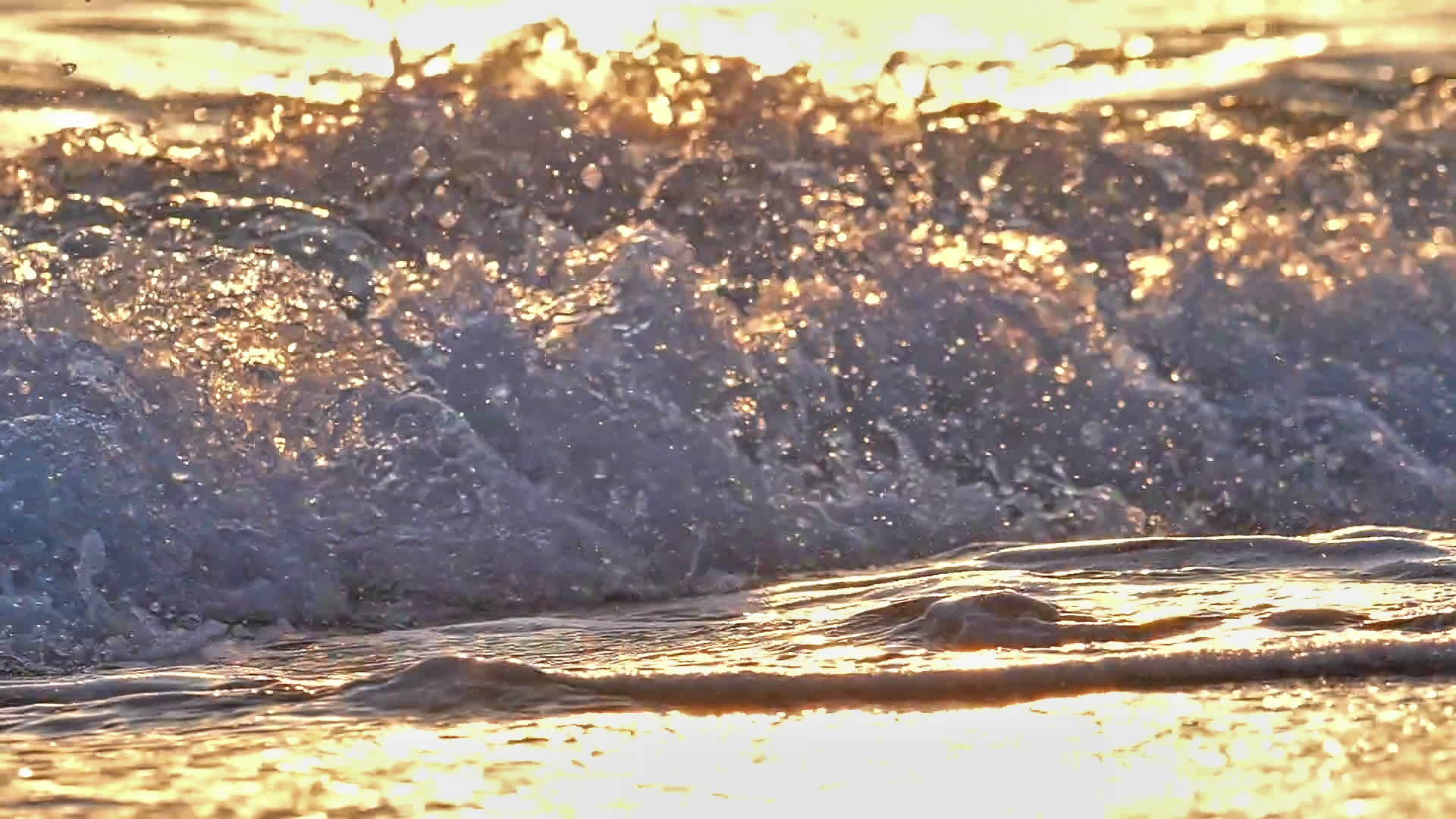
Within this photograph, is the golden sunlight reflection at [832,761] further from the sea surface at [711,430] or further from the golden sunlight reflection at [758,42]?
the golden sunlight reflection at [758,42]

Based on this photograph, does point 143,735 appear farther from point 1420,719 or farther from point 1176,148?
point 1176,148

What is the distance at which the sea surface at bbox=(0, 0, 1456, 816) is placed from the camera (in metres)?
2.27

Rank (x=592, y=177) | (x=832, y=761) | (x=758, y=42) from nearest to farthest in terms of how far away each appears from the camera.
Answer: (x=832, y=761)
(x=592, y=177)
(x=758, y=42)

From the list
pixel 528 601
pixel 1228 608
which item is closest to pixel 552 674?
pixel 528 601

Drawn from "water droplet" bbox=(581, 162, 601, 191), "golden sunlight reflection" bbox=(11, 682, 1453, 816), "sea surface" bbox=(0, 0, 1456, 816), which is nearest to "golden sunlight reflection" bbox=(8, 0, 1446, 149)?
"sea surface" bbox=(0, 0, 1456, 816)

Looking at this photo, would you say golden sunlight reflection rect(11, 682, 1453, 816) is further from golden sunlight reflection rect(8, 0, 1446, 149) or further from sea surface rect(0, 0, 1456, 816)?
golden sunlight reflection rect(8, 0, 1446, 149)

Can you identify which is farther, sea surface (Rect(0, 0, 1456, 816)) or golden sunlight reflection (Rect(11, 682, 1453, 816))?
sea surface (Rect(0, 0, 1456, 816))

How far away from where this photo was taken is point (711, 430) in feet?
11.8

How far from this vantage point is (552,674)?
252cm

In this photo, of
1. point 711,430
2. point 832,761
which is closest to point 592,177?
point 711,430

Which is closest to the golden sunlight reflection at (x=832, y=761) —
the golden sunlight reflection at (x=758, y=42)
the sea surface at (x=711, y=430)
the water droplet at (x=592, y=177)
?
the sea surface at (x=711, y=430)

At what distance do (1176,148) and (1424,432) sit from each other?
107 centimetres

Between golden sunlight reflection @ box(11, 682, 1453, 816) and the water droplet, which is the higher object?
the water droplet

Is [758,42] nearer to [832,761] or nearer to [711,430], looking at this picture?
[711,430]
